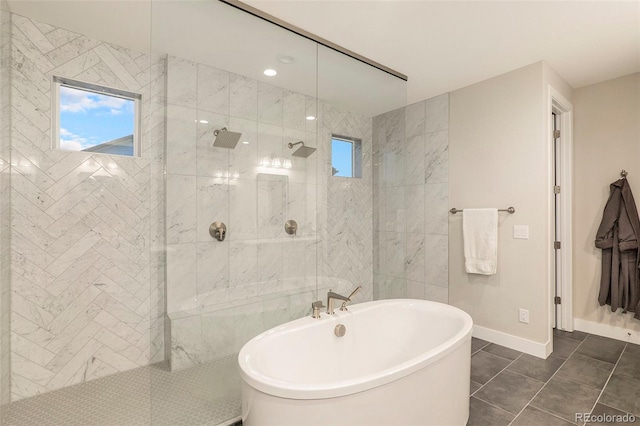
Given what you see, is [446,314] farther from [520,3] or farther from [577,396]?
[520,3]

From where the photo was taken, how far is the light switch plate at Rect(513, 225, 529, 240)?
277 centimetres

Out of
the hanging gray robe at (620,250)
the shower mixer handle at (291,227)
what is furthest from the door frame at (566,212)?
the shower mixer handle at (291,227)

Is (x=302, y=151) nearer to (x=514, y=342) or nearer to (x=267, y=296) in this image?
(x=267, y=296)

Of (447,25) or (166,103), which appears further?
(447,25)

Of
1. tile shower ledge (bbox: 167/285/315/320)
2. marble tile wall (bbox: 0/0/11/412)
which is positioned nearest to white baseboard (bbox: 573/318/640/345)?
tile shower ledge (bbox: 167/285/315/320)

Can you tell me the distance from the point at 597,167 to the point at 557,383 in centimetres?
215

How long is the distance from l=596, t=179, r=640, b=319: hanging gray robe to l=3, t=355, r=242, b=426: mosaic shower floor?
3.41 metres

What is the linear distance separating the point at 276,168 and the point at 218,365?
131cm

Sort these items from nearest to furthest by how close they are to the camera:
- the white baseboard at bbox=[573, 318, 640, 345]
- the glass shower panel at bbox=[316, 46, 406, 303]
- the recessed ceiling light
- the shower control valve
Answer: the shower control valve < the recessed ceiling light < the glass shower panel at bbox=[316, 46, 406, 303] < the white baseboard at bbox=[573, 318, 640, 345]

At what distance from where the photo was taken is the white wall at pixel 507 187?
2686mm

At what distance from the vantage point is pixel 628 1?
6.32 feet

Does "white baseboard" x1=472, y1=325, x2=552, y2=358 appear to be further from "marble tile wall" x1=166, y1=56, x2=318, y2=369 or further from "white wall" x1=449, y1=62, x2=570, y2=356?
"marble tile wall" x1=166, y1=56, x2=318, y2=369

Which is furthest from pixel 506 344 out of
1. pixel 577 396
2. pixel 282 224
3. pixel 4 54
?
pixel 4 54
